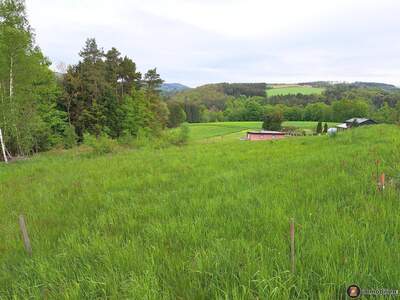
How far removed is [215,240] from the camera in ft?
9.02

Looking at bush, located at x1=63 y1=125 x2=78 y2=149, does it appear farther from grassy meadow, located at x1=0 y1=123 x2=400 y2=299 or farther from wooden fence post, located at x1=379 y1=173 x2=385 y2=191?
wooden fence post, located at x1=379 y1=173 x2=385 y2=191

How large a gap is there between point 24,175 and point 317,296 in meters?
10.9

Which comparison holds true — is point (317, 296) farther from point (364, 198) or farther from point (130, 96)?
point (130, 96)

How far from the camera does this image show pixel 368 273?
194 cm

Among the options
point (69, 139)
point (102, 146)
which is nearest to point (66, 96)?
point (69, 139)

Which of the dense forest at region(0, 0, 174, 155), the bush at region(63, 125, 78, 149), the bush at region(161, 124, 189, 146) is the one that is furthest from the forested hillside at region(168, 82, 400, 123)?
the bush at region(63, 125, 78, 149)

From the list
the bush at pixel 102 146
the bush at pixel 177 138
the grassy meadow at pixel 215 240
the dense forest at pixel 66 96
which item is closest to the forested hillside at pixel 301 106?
the dense forest at pixel 66 96

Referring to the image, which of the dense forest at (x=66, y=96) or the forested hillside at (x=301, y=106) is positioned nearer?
the dense forest at (x=66, y=96)

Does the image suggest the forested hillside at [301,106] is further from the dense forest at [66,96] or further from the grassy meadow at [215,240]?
the grassy meadow at [215,240]

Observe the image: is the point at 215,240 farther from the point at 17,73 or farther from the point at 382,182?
the point at 17,73

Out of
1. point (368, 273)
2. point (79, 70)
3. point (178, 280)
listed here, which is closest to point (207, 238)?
point (178, 280)

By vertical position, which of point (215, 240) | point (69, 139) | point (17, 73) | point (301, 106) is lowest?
point (69, 139)

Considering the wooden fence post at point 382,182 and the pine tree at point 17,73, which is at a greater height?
the pine tree at point 17,73

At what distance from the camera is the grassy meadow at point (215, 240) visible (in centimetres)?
200
